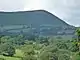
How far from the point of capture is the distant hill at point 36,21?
4090 mm

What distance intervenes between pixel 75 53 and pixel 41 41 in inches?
25.3

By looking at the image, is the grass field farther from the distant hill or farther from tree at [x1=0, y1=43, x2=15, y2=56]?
the distant hill

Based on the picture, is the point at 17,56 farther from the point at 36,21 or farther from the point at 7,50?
the point at 36,21

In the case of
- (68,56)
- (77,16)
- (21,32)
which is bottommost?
(68,56)

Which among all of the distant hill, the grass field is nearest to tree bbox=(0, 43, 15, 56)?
the grass field

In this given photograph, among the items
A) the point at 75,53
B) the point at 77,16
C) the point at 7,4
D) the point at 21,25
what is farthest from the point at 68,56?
the point at 7,4

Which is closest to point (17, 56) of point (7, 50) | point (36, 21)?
point (7, 50)

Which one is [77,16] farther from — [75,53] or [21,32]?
[21,32]

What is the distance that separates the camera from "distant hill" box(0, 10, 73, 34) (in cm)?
409

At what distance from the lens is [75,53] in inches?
155

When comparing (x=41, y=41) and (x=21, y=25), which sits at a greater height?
(x=21, y=25)

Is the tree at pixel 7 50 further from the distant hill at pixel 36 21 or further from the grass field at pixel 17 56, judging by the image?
the distant hill at pixel 36 21

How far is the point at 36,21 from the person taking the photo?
420cm

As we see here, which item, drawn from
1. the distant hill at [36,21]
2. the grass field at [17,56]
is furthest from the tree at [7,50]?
the distant hill at [36,21]
